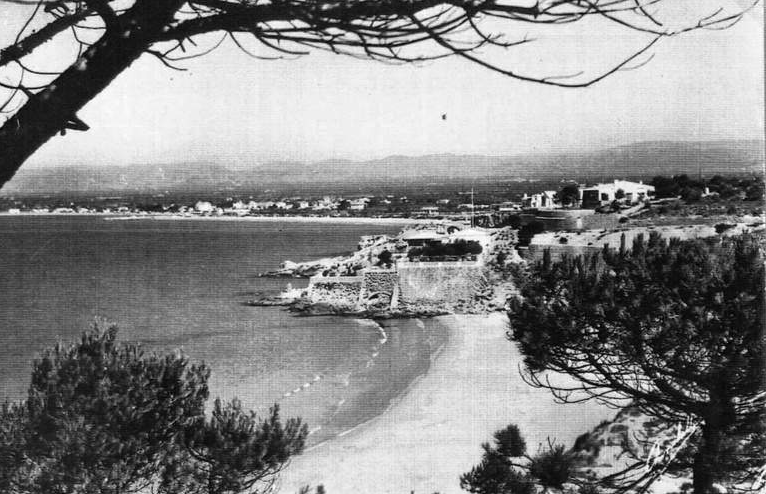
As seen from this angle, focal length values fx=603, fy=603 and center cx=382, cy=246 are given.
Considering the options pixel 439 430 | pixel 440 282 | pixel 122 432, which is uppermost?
pixel 122 432

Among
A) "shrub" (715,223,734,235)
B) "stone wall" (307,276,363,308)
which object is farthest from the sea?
"shrub" (715,223,734,235)

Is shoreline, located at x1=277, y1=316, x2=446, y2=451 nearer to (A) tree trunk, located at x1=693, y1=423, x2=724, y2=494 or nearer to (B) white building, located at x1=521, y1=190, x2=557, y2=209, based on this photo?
(B) white building, located at x1=521, y1=190, x2=557, y2=209

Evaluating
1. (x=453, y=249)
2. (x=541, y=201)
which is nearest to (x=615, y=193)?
(x=541, y=201)

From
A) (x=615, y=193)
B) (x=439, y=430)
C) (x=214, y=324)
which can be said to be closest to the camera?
(x=615, y=193)

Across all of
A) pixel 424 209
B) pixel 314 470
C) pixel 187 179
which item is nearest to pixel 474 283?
pixel 424 209

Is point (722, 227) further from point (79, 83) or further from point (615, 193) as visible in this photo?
point (79, 83)

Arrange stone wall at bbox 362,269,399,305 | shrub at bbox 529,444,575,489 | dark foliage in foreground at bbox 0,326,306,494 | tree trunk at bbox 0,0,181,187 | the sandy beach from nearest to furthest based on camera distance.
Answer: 1. tree trunk at bbox 0,0,181,187
2. dark foliage in foreground at bbox 0,326,306,494
3. shrub at bbox 529,444,575,489
4. the sandy beach
5. stone wall at bbox 362,269,399,305

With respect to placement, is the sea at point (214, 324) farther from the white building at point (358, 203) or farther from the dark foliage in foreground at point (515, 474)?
the dark foliage in foreground at point (515, 474)

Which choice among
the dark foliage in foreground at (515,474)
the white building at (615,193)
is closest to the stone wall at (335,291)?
the white building at (615,193)
